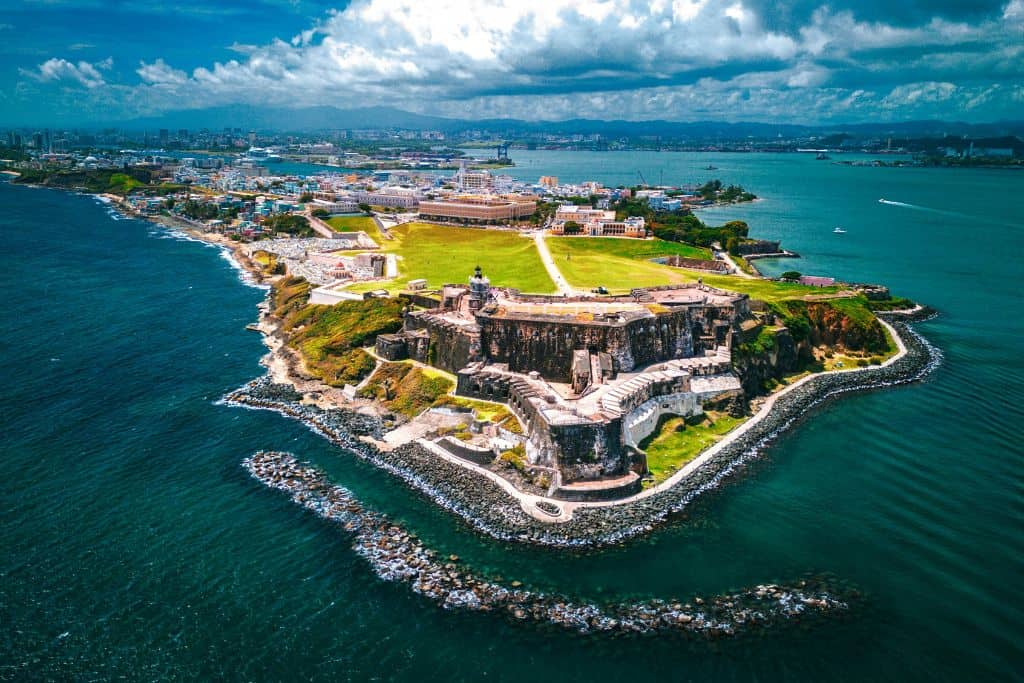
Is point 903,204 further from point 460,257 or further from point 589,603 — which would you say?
point 589,603

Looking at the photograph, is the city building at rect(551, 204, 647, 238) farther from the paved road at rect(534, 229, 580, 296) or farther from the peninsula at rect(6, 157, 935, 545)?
the peninsula at rect(6, 157, 935, 545)

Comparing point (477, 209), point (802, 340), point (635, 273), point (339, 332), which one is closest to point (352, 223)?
point (477, 209)

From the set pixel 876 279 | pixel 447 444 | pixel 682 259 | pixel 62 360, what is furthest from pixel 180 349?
pixel 876 279

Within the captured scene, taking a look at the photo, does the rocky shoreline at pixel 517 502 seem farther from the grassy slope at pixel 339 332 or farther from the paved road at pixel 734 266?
the paved road at pixel 734 266

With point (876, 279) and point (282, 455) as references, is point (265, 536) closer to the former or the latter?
point (282, 455)

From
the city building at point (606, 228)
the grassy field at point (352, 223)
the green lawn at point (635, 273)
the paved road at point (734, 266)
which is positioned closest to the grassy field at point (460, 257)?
the green lawn at point (635, 273)

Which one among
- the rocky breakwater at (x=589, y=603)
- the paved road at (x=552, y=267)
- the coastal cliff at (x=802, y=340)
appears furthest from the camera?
the paved road at (x=552, y=267)

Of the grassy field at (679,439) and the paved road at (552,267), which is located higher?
the paved road at (552,267)
